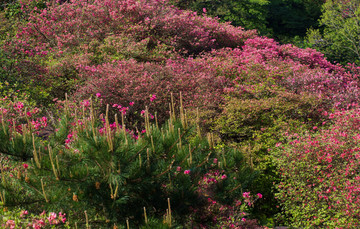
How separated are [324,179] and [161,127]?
2.87m

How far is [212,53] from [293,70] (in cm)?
359

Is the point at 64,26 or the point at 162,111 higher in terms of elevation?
the point at 64,26

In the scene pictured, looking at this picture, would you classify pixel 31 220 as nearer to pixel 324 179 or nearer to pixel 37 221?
pixel 37 221

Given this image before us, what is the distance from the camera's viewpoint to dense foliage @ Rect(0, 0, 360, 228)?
425 centimetres

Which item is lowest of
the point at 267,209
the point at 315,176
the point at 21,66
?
the point at 267,209

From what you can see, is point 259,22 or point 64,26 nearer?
point 64,26

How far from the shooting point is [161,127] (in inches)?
247

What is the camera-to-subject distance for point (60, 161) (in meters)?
4.34

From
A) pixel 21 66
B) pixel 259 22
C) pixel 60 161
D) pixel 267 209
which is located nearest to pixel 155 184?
pixel 60 161

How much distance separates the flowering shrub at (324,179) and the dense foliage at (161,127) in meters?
0.03

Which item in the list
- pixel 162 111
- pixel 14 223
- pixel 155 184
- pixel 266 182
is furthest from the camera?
pixel 162 111

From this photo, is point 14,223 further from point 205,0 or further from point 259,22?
point 259,22

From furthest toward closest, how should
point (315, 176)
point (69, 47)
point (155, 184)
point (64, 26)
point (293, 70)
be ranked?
point (64, 26) → point (69, 47) → point (293, 70) → point (315, 176) → point (155, 184)

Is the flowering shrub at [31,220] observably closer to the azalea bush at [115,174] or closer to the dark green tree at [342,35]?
the azalea bush at [115,174]
